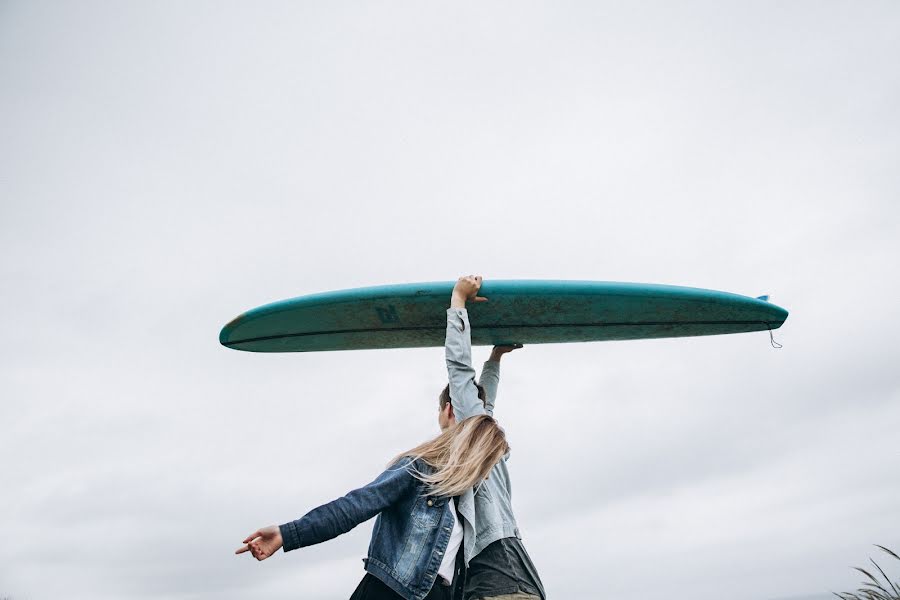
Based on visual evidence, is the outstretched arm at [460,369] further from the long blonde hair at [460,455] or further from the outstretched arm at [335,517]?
the outstretched arm at [335,517]

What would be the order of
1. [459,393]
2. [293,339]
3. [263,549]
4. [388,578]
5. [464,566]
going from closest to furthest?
[263,549], [388,578], [464,566], [459,393], [293,339]

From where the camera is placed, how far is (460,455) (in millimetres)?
2746

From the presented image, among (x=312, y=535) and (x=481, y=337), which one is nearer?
(x=312, y=535)

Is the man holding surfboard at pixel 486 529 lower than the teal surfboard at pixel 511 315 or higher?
lower

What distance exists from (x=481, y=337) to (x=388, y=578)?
233 cm

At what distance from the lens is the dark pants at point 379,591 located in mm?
2559

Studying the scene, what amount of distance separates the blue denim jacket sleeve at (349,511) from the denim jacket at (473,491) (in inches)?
11.1

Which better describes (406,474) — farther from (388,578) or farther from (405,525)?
(388,578)

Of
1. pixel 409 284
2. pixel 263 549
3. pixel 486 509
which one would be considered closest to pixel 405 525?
pixel 486 509

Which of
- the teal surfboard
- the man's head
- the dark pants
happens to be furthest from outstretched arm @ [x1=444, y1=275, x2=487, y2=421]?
the teal surfboard

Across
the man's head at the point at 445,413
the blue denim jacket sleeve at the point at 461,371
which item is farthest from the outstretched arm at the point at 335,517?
the man's head at the point at 445,413

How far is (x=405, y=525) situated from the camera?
2689 millimetres

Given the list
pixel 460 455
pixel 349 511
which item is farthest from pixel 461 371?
pixel 349 511

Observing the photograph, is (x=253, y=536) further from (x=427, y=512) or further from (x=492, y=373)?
(x=492, y=373)
